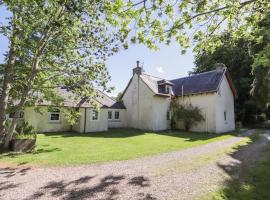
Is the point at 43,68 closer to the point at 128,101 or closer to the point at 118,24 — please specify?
the point at 118,24

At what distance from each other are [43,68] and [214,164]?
35.7ft

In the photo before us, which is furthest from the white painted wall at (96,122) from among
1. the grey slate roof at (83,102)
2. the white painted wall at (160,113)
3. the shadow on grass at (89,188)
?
the shadow on grass at (89,188)

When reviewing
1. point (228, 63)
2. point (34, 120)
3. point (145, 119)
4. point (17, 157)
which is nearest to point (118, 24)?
point (17, 157)

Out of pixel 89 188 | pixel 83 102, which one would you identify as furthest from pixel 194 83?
pixel 89 188

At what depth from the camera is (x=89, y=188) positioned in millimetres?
6445

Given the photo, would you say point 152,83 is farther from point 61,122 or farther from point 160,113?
point 61,122

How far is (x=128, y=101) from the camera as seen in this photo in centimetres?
2847

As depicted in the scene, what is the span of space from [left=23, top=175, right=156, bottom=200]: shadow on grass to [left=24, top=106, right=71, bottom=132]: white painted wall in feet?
47.8

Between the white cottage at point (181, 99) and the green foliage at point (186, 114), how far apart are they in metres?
0.54

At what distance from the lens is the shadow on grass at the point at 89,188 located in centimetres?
589

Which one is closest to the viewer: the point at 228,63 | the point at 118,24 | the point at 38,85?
the point at 118,24

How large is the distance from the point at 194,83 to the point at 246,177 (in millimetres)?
20003

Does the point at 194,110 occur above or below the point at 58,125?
above

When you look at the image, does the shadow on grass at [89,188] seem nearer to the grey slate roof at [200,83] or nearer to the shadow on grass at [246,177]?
the shadow on grass at [246,177]
